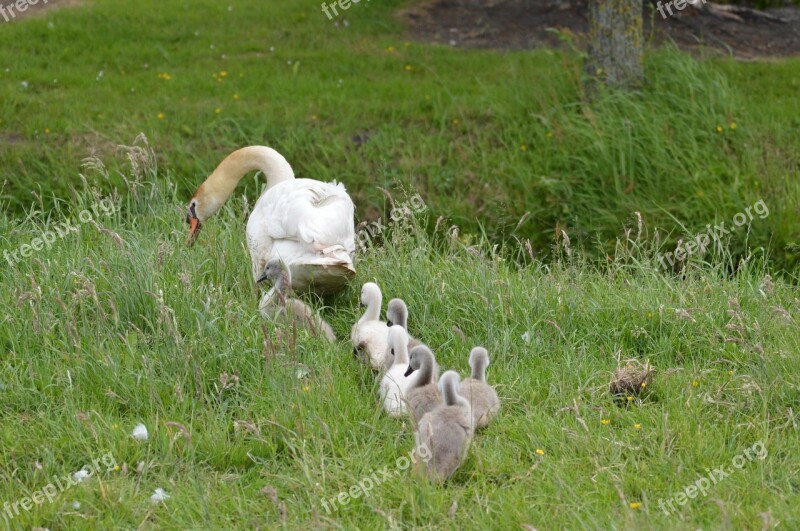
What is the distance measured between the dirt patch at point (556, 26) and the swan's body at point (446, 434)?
735cm

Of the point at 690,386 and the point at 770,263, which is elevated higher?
the point at 690,386

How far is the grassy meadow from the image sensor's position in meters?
4.30

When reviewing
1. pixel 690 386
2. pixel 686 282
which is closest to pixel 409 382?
pixel 690 386

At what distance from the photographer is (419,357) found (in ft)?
15.9

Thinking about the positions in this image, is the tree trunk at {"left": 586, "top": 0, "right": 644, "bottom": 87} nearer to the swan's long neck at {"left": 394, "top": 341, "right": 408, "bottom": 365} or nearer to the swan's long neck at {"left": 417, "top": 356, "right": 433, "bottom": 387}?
the swan's long neck at {"left": 394, "top": 341, "right": 408, "bottom": 365}

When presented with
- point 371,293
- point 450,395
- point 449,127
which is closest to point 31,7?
point 449,127

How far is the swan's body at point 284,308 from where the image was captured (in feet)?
17.6

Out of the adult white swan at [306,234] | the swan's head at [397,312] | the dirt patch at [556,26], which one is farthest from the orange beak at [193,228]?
the dirt patch at [556,26]

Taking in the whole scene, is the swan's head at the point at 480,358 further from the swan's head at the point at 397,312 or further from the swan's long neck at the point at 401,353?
the swan's head at the point at 397,312

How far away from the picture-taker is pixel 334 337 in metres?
5.74

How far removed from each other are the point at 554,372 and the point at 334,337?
126 cm

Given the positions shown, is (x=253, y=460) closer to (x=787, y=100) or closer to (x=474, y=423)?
(x=474, y=423)

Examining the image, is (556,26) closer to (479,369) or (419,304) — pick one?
(419,304)

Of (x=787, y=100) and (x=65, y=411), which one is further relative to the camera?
(x=787, y=100)
